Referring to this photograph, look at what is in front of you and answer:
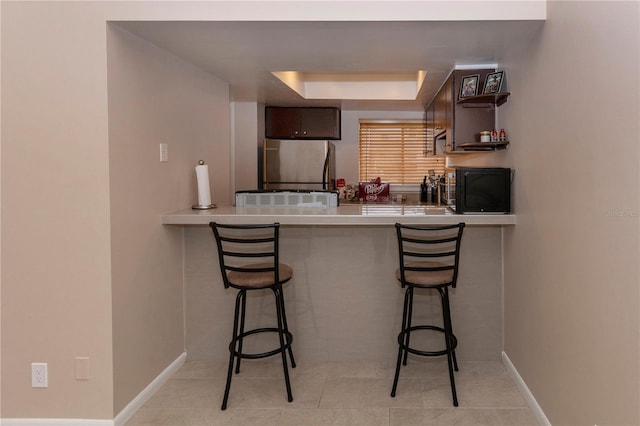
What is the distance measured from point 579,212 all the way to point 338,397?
167 cm

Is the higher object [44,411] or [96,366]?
[96,366]

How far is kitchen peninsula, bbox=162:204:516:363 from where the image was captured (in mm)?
3127

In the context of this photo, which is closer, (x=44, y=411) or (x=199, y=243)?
(x=44, y=411)

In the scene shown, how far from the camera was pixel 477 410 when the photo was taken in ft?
8.38

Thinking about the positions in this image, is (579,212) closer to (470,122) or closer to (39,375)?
(470,122)

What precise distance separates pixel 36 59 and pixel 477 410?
9.68ft

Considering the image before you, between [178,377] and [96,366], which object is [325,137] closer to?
[178,377]

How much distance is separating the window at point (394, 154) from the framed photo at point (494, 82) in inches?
106

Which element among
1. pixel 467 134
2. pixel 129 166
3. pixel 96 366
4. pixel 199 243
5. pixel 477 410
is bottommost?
pixel 477 410

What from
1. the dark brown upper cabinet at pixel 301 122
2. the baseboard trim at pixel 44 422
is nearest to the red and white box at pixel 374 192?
the dark brown upper cabinet at pixel 301 122

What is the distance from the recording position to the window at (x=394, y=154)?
Result: 18.9ft

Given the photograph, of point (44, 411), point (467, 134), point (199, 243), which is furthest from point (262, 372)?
point (467, 134)

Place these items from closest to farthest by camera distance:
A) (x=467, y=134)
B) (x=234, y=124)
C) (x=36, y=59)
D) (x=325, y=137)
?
(x=36, y=59)
(x=467, y=134)
(x=234, y=124)
(x=325, y=137)

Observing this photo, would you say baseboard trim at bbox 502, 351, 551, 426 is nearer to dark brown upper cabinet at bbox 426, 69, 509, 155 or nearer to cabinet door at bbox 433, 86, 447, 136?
dark brown upper cabinet at bbox 426, 69, 509, 155
